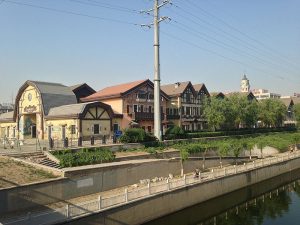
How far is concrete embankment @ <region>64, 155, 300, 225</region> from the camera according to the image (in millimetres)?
19797

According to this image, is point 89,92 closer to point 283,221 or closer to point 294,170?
point 294,170

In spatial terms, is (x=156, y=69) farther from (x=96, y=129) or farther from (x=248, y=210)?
(x=248, y=210)

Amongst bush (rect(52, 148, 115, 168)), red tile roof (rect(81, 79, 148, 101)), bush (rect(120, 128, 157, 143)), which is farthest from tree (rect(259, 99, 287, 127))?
bush (rect(52, 148, 115, 168))

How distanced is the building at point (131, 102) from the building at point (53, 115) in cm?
450

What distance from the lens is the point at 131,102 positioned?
51.7 meters

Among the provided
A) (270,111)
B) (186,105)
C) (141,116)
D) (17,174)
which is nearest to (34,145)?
(17,174)

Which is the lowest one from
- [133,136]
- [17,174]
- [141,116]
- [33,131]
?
[17,174]

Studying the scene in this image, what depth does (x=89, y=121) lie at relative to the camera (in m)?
40.4

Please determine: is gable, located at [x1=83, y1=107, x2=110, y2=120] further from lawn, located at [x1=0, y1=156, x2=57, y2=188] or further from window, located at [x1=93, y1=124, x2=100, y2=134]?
lawn, located at [x1=0, y1=156, x2=57, y2=188]

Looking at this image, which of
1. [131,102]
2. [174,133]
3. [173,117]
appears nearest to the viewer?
[174,133]

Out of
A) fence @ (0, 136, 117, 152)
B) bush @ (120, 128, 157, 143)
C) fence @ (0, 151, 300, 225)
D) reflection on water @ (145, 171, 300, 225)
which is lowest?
reflection on water @ (145, 171, 300, 225)

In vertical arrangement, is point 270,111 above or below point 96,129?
above

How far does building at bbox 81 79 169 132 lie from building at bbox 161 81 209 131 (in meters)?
6.83

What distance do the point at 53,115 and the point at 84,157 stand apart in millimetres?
17581
